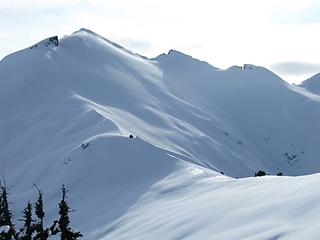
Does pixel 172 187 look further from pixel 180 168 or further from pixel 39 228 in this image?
pixel 39 228

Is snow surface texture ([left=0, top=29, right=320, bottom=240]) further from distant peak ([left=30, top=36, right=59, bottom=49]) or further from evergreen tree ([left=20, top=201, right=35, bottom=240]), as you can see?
evergreen tree ([left=20, top=201, right=35, bottom=240])

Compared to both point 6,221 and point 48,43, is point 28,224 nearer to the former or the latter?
Answer: point 6,221

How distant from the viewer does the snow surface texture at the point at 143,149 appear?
117 feet

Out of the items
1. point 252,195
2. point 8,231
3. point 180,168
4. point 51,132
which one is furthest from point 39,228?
point 51,132

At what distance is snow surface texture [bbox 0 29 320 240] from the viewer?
35625mm

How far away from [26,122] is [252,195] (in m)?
103

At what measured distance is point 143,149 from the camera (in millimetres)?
91125

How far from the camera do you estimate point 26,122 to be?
446 ft

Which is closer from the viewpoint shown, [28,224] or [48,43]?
[28,224]

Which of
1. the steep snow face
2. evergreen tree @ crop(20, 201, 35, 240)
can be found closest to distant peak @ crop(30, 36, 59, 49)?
the steep snow face

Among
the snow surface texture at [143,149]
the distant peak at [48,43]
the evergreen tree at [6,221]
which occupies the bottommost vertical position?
the evergreen tree at [6,221]

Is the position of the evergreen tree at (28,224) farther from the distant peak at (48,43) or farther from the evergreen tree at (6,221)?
the distant peak at (48,43)

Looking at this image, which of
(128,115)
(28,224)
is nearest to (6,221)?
(28,224)

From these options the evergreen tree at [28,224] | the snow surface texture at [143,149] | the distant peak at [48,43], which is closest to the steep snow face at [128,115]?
the snow surface texture at [143,149]
